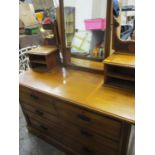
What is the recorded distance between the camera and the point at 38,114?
156 cm

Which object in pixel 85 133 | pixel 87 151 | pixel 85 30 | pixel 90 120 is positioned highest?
pixel 85 30

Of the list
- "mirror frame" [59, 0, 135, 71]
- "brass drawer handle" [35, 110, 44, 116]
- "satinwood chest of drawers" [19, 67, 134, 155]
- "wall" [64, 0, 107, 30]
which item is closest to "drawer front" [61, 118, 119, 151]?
"satinwood chest of drawers" [19, 67, 134, 155]

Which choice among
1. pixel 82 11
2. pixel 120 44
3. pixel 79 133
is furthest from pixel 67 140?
pixel 82 11

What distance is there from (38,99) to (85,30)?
0.76m

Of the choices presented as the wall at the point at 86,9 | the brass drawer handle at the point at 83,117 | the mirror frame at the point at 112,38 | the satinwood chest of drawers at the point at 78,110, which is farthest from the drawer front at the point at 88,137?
the wall at the point at 86,9

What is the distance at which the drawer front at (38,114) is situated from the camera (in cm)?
143

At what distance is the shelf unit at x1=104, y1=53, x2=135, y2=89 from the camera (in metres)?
1.14

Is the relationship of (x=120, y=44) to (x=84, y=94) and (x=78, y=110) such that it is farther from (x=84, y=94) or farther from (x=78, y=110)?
(x=78, y=110)

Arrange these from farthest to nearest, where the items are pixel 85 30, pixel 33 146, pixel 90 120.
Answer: pixel 33 146
pixel 85 30
pixel 90 120

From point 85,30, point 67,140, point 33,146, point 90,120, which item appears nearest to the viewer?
point 90,120

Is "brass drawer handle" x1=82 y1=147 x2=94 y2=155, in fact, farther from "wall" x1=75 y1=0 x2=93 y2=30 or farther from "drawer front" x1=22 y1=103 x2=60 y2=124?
"wall" x1=75 y1=0 x2=93 y2=30
